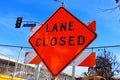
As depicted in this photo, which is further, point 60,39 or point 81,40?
point 60,39

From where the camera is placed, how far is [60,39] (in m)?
4.18

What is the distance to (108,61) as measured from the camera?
4516 cm

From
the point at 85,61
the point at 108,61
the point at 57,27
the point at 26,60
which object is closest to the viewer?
the point at 57,27

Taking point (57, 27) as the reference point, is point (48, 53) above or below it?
below

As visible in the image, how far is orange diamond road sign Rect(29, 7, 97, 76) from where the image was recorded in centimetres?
398

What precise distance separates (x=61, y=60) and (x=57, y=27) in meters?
0.59

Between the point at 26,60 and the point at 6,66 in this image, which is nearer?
the point at 26,60

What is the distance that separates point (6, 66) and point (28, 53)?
142ft

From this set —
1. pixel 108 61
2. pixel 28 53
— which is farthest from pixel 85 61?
pixel 108 61

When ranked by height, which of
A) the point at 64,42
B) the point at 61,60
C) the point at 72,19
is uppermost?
the point at 72,19

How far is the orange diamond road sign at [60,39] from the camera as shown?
157 inches

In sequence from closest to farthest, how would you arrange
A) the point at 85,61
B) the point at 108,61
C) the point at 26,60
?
the point at 85,61 → the point at 26,60 → the point at 108,61

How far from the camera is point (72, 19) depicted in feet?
14.0

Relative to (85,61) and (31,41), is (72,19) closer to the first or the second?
(31,41)
